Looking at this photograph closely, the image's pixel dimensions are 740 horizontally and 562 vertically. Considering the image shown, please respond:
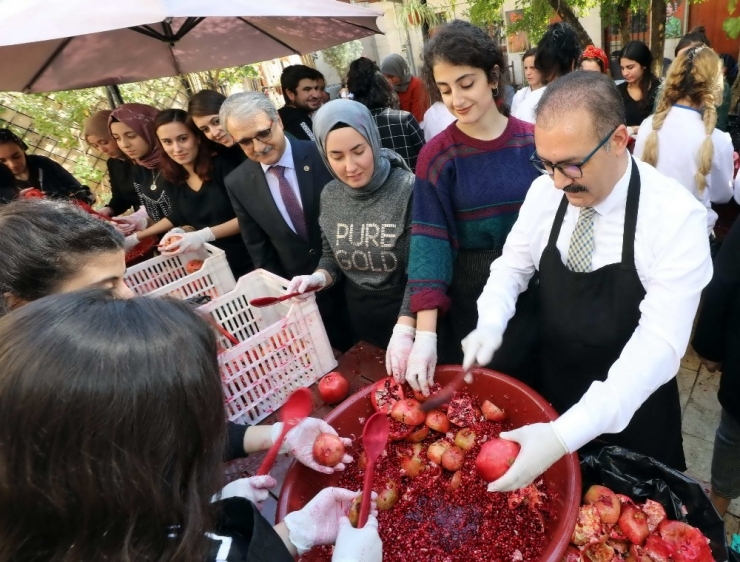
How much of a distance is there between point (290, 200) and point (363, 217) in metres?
0.69

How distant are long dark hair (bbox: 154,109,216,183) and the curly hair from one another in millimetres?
2453

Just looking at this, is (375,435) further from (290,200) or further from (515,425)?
(290,200)

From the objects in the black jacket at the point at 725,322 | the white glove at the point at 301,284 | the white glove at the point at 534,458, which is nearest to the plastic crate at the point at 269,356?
the white glove at the point at 301,284

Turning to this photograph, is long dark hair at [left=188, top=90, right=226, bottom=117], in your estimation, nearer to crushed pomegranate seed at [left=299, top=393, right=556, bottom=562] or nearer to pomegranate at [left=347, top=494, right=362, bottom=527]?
crushed pomegranate seed at [left=299, top=393, right=556, bottom=562]

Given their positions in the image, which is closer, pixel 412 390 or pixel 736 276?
pixel 736 276

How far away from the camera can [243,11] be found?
243 cm

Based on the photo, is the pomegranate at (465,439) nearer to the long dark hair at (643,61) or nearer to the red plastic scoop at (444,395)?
the red plastic scoop at (444,395)

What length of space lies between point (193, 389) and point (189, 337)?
0.31 feet

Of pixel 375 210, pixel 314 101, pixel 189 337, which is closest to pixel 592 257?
pixel 375 210

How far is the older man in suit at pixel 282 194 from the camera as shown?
8.37 ft

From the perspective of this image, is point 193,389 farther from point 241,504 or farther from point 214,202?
point 214,202

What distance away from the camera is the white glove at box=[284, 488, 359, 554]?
45.8 inches

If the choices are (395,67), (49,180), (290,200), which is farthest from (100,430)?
(395,67)

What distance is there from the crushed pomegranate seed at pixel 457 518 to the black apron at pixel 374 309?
0.90m
